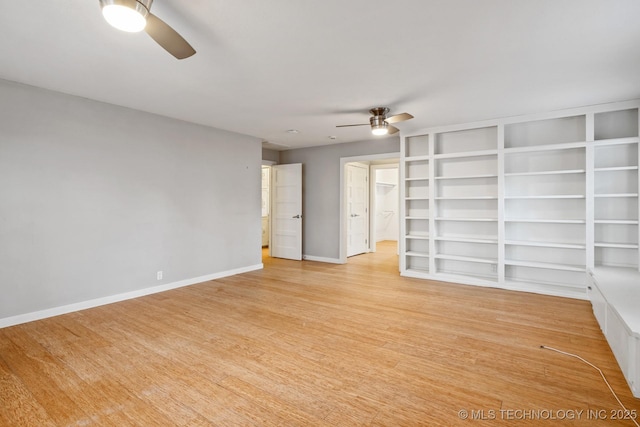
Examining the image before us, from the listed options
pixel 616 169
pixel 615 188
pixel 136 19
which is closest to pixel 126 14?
pixel 136 19

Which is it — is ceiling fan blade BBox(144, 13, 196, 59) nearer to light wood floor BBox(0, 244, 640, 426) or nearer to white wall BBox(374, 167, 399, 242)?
light wood floor BBox(0, 244, 640, 426)

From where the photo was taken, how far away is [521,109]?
4.28m

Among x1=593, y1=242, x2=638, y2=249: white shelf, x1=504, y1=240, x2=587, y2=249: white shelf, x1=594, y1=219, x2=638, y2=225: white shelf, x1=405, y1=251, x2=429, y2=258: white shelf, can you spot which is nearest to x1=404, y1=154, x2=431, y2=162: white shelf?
x1=405, y1=251, x2=429, y2=258: white shelf

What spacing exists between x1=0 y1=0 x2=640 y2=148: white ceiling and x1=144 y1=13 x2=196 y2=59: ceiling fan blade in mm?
271

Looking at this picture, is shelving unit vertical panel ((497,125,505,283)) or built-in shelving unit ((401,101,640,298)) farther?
shelving unit vertical panel ((497,125,505,283))

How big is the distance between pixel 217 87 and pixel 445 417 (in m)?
3.62

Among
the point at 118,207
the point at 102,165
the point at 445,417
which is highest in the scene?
the point at 102,165

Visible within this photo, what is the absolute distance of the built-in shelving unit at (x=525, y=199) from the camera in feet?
13.6

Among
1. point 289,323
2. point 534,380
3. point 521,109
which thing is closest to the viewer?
point 534,380

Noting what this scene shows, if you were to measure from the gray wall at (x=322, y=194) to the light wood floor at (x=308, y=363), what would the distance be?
2734 mm

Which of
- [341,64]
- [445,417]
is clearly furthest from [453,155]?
[445,417]

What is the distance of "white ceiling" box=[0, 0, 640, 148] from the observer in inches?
83.8

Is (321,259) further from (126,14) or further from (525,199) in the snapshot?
(126,14)

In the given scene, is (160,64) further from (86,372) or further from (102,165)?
(86,372)
